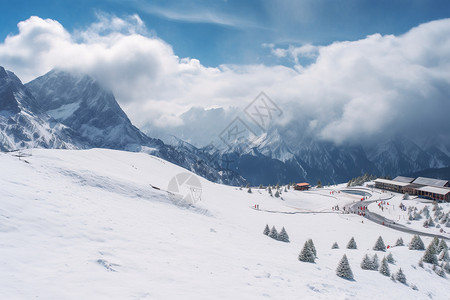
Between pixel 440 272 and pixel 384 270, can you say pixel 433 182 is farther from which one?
pixel 384 270

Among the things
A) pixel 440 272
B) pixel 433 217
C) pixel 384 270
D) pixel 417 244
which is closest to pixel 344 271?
pixel 384 270

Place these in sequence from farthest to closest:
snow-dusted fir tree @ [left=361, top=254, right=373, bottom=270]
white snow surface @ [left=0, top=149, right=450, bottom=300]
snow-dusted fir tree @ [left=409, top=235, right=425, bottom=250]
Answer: snow-dusted fir tree @ [left=409, top=235, right=425, bottom=250] < snow-dusted fir tree @ [left=361, top=254, right=373, bottom=270] < white snow surface @ [left=0, top=149, right=450, bottom=300]

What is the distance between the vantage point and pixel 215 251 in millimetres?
18625

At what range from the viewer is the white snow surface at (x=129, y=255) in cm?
1098

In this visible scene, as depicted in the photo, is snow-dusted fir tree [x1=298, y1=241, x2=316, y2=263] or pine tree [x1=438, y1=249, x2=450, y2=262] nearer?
snow-dusted fir tree [x1=298, y1=241, x2=316, y2=263]

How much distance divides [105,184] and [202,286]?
21.2 meters

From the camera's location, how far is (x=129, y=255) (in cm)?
1438

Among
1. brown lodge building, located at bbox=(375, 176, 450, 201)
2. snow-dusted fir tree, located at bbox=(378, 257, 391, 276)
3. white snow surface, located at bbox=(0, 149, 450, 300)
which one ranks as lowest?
white snow surface, located at bbox=(0, 149, 450, 300)

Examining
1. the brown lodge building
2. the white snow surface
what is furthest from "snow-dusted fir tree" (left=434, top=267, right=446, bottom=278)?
the brown lodge building

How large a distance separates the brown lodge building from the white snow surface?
219 feet

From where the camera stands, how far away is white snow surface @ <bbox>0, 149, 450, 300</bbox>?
10977 millimetres

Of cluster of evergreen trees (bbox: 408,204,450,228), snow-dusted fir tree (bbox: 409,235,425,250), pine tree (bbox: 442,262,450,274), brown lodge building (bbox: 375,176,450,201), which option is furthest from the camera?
brown lodge building (bbox: 375,176,450,201)

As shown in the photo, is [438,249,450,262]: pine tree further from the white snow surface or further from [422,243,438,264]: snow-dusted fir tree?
the white snow surface

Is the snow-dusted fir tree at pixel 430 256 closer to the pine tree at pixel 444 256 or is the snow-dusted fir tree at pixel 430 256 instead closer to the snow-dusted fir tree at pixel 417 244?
the pine tree at pixel 444 256
